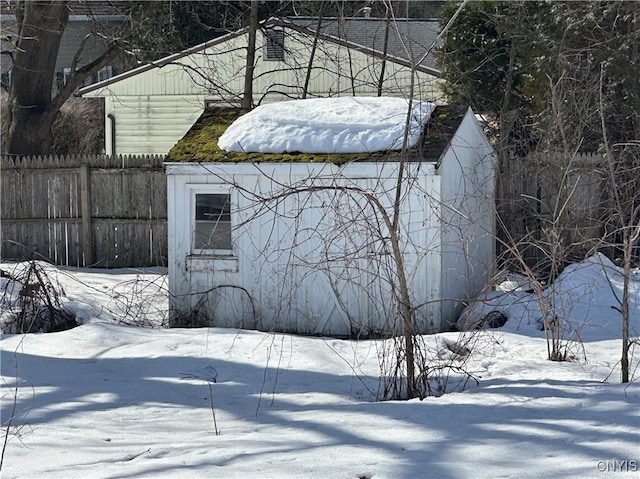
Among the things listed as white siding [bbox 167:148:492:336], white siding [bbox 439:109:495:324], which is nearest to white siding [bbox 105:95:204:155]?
white siding [bbox 439:109:495:324]

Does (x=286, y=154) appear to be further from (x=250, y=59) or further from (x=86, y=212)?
(x=86, y=212)

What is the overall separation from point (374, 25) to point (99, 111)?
10518 mm

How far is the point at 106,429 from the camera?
646 cm

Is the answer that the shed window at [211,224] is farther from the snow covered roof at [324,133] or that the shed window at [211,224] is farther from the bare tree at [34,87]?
the bare tree at [34,87]

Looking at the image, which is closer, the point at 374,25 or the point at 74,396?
the point at 74,396

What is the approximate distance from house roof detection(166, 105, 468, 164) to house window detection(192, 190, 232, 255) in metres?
0.51

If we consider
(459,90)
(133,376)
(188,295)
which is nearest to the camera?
(133,376)

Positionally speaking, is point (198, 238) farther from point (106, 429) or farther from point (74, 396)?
point (106, 429)

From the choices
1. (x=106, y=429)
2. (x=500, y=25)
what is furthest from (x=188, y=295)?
(x=500, y=25)

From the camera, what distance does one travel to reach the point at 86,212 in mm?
17203

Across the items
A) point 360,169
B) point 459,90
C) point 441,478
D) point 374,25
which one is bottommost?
point 441,478

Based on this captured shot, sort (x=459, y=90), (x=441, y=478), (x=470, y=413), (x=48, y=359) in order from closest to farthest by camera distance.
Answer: (x=441, y=478) < (x=470, y=413) < (x=48, y=359) < (x=459, y=90)

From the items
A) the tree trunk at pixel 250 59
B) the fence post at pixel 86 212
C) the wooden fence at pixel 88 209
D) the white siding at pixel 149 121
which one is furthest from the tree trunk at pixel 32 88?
the white siding at pixel 149 121

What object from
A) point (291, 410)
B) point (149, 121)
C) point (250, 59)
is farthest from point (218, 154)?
point (149, 121)
